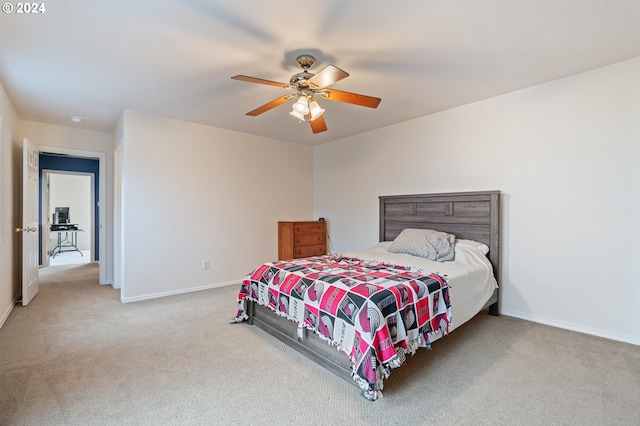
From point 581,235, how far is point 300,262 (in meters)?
2.66

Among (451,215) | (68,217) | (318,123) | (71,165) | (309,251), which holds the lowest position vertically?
(309,251)

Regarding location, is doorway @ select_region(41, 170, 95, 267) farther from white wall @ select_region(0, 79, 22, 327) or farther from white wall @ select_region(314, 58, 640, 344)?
white wall @ select_region(314, 58, 640, 344)

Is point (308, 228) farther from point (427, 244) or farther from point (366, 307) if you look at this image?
point (366, 307)

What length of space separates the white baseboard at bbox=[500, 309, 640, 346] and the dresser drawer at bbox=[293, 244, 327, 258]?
2.82 meters

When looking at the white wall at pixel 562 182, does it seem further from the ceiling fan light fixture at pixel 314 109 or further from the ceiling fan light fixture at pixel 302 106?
the ceiling fan light fixture at pixel 302 106

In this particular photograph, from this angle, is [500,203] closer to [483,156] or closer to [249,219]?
[483,156]

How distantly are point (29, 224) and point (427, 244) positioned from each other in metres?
4.80

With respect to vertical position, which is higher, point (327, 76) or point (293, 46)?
point (293, 46)

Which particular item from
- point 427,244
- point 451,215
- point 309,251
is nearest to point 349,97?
point 427,244

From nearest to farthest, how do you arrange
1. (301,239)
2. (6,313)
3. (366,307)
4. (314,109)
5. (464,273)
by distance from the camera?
(366,307) < (314,109) < (464,273) < (6,313) < (301,239)

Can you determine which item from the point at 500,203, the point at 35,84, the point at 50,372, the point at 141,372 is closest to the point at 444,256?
the point at 500,203

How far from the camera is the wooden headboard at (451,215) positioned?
128 inches

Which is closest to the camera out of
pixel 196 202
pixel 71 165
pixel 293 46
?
pixel 293 46

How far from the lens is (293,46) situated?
90.0 inches
